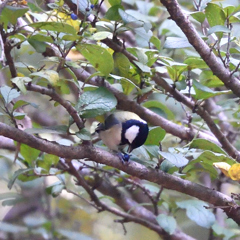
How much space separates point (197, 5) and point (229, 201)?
484 mm

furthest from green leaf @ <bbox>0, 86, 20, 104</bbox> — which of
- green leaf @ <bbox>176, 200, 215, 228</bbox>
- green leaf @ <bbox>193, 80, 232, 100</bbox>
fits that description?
green leaf @ <bbox>176, 200, 215, 228</bbox>

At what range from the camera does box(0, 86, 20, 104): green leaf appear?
0.69 m

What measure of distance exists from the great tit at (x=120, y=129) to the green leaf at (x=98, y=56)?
0.74ft

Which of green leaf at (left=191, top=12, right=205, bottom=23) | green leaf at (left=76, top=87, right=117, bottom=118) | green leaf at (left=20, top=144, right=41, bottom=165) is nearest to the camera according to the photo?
green leaf at (left=76, top=87, right=117, bottom=118)

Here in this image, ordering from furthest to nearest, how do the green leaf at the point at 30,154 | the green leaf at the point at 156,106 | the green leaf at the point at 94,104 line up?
the green leaf at the point at 156,106 → the green leaf at the point at 30,154 → the green leaf at the point at 94,104

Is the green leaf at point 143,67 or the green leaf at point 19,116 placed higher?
the green leaf at point 143,67

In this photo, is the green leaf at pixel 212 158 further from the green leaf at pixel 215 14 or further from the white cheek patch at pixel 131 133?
the green leaf at pixel 215 14

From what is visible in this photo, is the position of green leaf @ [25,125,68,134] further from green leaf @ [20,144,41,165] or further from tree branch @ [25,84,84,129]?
green leaf @ [20,144,41,165]

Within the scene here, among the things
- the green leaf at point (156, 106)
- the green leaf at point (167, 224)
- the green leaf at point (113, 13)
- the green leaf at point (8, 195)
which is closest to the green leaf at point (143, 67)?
the green leaf at point (113, 13)

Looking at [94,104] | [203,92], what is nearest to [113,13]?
[94,104]

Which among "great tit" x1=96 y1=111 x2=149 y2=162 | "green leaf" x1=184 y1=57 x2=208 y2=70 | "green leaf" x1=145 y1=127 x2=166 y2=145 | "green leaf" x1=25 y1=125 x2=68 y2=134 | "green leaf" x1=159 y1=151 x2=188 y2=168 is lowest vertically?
"great tit" x1=96 y1=111 x2=149 y2=162

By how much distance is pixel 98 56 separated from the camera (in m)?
0.71

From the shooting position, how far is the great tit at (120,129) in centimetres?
92

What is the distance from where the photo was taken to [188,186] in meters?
0.81
